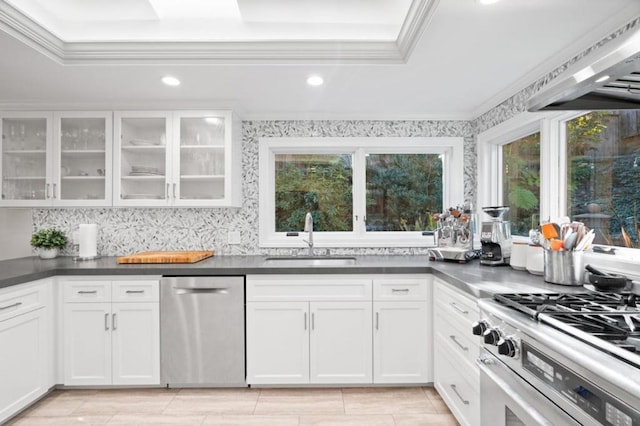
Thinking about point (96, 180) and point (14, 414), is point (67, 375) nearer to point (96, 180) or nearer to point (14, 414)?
point (14, 414)

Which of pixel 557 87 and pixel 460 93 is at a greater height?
pixel 460 93

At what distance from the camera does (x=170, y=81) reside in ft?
8.24

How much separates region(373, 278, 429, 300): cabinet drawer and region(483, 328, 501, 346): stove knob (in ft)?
3.72

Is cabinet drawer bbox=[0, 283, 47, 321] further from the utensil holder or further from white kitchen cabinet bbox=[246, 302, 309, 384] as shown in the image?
the utensil holder

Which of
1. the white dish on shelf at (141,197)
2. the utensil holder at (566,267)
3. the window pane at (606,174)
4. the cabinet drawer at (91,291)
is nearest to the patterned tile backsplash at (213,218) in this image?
the white dish on shelf at (141,197)

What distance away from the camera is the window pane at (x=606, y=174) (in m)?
1.93

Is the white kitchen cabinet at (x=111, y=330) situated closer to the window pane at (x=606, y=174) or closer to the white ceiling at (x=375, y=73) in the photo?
the white ceiling at (x=375, y=73)

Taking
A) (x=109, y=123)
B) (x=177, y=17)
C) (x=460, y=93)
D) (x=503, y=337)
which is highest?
(x=177, y=17)

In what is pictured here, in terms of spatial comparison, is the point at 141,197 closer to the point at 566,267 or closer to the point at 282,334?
the point at 282,334

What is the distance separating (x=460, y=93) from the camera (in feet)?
9.16

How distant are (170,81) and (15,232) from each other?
2045 millimetres

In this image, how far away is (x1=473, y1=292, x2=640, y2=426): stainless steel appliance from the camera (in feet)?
2.99

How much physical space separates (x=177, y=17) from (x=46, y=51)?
754 mm

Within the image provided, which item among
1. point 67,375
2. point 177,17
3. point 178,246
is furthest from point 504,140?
point 67,375
